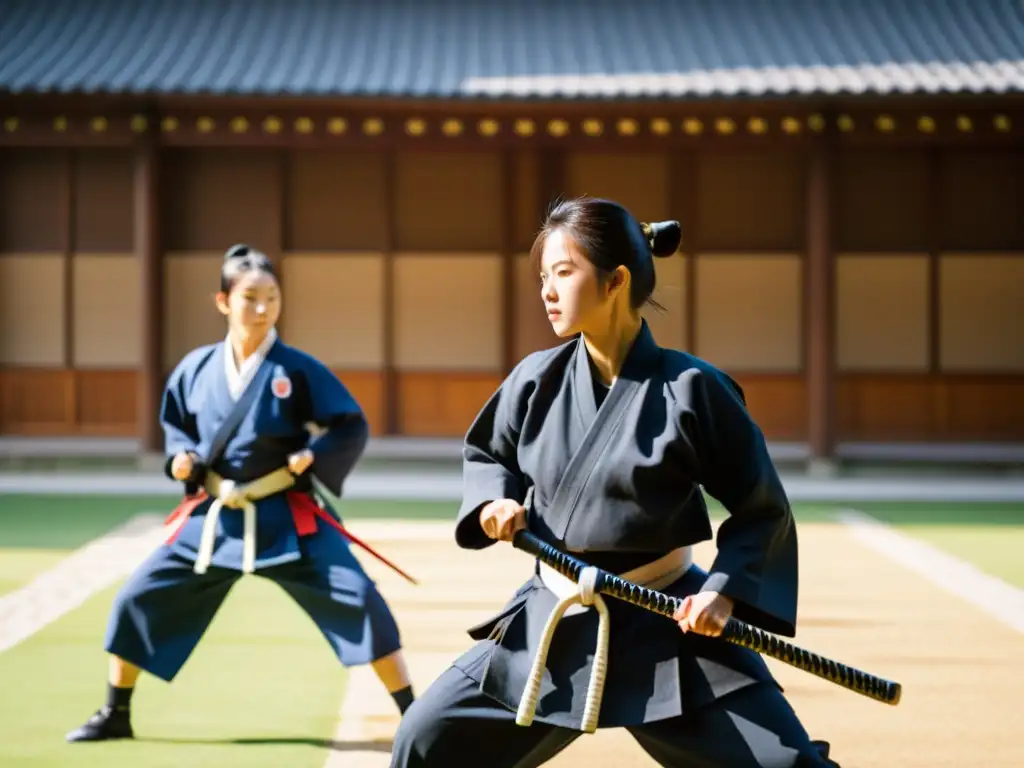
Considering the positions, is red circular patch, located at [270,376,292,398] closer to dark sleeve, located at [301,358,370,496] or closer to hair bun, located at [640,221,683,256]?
dark sleeve, located at [301,358,370,496]

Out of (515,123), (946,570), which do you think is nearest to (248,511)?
(946,570)

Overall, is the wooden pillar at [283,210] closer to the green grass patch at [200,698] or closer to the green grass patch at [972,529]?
the green grass patch at [972,529]

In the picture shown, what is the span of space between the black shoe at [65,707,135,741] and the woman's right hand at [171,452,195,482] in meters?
0.73

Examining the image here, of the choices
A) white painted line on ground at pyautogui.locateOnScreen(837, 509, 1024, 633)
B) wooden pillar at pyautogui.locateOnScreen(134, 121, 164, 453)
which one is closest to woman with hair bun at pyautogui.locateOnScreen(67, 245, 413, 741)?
white painted line on ground at pyautogui.locateOnScreen(837, 509, 1024, 633)

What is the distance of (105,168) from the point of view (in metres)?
12.9

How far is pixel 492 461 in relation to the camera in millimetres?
3061

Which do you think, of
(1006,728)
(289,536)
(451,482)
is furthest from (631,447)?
(451,482)

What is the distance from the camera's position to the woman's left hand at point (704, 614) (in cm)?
272

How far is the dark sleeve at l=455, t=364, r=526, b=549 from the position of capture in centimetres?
297

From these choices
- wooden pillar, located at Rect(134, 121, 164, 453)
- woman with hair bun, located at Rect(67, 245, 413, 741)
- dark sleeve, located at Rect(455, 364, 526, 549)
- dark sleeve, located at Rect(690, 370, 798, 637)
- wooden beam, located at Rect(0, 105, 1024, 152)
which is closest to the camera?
dark sleeve, located at Rect(690, 370, 798, 637)

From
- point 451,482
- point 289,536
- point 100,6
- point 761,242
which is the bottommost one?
point 451,482

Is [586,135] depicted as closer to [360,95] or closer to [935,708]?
[360,95]

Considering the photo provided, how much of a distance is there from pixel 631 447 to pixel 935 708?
249 centimetres

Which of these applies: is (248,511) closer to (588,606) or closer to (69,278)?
(588,606)
